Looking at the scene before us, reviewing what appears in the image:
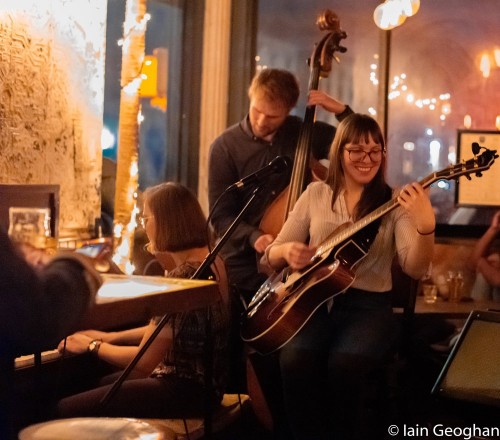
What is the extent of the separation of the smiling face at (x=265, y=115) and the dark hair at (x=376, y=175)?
574 millimetres

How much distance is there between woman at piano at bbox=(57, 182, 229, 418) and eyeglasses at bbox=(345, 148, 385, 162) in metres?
0.61

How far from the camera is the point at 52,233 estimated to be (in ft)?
10.7

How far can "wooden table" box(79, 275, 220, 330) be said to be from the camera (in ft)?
5.42

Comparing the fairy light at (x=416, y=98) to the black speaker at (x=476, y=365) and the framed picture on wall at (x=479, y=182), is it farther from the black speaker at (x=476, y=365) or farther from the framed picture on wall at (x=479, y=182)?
the black speaker at (x=476, y=365)

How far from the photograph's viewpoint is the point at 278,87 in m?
3.66

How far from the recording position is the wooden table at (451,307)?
12.5 feet

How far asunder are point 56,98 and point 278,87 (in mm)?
939

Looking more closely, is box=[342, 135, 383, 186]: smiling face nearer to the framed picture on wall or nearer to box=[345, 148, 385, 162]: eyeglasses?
box=[345, 148, 385, 162]: eyeglasses

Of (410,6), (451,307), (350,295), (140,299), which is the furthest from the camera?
(410,6)

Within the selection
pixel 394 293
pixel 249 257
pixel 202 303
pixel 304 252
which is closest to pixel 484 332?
pixel 394 293

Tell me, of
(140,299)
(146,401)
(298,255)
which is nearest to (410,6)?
(298,255)

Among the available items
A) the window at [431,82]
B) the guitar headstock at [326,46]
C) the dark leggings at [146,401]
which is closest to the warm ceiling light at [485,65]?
the window at [431,82]

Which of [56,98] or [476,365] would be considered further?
[56,98]

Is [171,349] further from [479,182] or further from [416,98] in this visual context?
[416,98]
